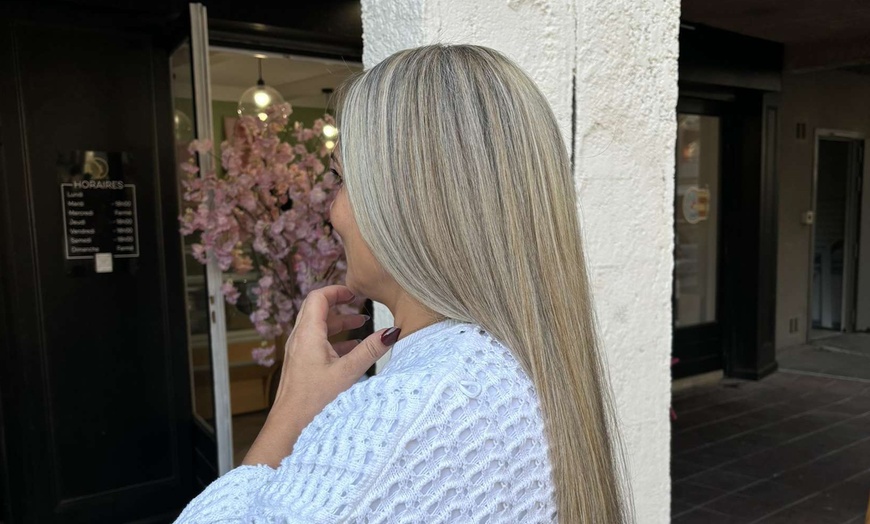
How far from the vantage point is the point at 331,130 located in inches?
116

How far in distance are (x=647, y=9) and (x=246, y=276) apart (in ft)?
6.78

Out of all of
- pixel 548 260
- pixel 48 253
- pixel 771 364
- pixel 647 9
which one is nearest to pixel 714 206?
pixel 771 364

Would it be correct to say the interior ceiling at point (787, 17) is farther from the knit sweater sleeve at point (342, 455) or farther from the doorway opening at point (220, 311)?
the knit sweater sleeve at point (342, 455)

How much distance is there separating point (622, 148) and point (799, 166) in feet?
24.6

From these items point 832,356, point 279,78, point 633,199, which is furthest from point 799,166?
point 633,199

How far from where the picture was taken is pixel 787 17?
5719mm

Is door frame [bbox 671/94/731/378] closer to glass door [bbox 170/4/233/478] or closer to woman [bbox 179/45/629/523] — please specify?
glass door [bbox 170/4/233/478]

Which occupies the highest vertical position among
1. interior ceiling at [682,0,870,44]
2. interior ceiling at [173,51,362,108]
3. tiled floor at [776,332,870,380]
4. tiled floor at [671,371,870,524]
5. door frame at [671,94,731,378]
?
interior ceiling at [682,0,870,44]

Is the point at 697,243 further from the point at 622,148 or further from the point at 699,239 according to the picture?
the point at 622,148

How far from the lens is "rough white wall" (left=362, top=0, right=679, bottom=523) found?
5.09ft

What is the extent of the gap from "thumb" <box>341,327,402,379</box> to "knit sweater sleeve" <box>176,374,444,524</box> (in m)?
0.14

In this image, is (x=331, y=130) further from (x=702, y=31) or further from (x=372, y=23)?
(x=702, y=31)

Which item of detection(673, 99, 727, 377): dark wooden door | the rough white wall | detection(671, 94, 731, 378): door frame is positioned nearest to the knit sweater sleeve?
the rough white wall

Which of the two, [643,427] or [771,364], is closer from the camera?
[643,427]
